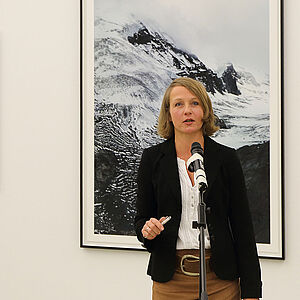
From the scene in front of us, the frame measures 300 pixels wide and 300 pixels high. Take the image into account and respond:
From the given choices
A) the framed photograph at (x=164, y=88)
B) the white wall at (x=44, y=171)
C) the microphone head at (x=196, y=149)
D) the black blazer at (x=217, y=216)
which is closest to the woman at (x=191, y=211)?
the black blazer at (x=217, y=216)

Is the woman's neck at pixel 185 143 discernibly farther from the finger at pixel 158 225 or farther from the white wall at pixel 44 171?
the white wall at pixel 44 171

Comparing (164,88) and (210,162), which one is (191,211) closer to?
(210,162)

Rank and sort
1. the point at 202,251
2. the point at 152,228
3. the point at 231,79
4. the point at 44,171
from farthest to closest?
the point at 44,171
the point at 231,79
the point at 152,228
the point at 202,251

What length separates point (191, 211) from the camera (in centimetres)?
170

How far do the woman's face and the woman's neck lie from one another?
0.05ft

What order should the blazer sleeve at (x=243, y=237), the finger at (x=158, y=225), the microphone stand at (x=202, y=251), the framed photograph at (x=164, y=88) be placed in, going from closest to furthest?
the microphone stand at (x=202, y=251) → the finger at (x=158, y=225) → the blazer sleeve at (x=243, y=237) → the framed photograph at (x=164, y=88)

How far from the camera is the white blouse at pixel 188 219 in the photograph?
5.53ft

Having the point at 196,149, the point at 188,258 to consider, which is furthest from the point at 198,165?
the point at 188,258

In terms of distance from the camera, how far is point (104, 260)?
9.20 ft

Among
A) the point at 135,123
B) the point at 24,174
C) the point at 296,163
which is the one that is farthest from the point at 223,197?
the point at 24,174

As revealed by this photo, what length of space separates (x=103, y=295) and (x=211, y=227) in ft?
4.24

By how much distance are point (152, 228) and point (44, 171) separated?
55.8 inches

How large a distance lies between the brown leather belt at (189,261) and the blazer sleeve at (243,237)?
11 cm

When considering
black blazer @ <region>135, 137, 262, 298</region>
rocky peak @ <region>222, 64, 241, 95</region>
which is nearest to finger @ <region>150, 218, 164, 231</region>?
black blazer @ <region>135, 137, 262, 298</region>
